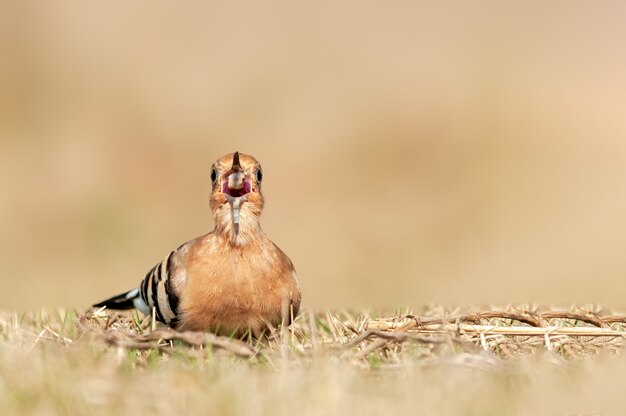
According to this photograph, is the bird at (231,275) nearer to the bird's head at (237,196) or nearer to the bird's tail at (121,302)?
the bird's head at (237,196)

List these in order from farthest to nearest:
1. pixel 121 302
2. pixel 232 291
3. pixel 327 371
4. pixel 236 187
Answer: pixel 121 302 < pixel 236 187 < pixel 232 291 < pixel 327 371

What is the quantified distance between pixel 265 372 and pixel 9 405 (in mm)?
983

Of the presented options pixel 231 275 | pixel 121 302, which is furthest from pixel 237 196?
pixel 121 302

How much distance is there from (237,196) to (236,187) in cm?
6

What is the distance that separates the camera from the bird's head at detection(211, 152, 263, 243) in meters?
4.87

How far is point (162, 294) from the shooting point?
498cm

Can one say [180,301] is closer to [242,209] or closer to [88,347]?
[242,209]

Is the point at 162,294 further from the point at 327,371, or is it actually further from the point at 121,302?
the point at 327,371

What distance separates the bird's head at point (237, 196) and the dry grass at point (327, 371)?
0.55 m

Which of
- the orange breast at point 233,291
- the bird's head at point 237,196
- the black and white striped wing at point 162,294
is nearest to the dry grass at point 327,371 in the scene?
the orange breast at point 233,291

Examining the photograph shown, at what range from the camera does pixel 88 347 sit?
396cm

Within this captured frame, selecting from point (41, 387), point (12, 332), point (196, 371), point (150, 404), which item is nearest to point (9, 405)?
point (41, 387)

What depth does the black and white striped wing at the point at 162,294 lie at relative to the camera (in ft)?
15.9

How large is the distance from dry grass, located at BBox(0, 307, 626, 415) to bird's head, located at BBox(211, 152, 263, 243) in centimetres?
55
